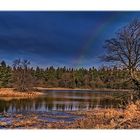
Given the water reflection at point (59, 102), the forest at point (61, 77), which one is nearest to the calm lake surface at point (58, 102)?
the water reflection at point (59, 102)

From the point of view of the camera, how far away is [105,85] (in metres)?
14.8

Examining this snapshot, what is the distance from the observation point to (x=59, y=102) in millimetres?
14750

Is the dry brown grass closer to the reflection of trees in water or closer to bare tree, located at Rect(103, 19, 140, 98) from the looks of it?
the reflection of trees in water

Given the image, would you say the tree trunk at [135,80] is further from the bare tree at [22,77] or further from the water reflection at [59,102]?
the bare tree at [22,77]

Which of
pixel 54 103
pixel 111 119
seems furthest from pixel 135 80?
pixel 54 103

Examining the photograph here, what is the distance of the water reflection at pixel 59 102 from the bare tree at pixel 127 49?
0.39 m

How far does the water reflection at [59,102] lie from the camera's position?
48.3ft

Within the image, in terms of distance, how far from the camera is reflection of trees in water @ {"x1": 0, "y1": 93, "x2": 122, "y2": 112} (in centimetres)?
1472
